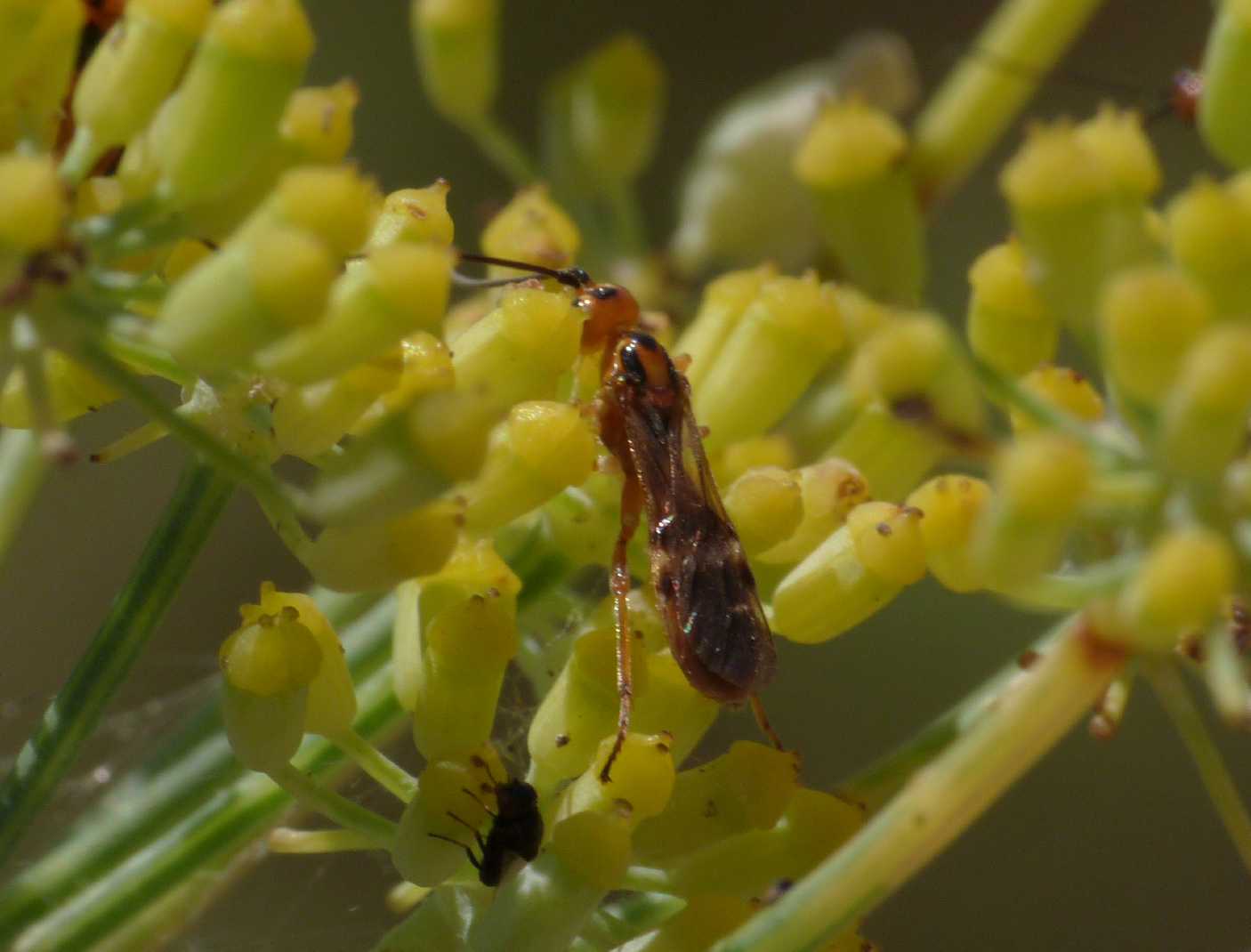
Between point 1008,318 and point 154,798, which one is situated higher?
point 1008,318

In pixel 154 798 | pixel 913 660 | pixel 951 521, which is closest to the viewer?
pixel 951 521

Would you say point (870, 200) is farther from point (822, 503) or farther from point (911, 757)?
point (911, 757)

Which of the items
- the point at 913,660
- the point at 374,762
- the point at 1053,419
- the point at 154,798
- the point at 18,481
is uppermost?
the point at 1053,419

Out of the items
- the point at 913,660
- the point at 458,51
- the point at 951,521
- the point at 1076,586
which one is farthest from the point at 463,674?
the point at 913,660

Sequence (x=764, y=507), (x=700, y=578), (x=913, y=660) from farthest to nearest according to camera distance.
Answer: (x=913, y=660), (x=700, y=578), (x=764, y=507)

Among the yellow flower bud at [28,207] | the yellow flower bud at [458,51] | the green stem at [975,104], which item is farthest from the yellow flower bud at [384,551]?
the yellow flower bud at [458,51]

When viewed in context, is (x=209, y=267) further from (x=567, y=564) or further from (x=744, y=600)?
(x=744, y=600)

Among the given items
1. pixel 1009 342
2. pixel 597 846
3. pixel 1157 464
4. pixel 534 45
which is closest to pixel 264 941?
pixel 597 846
